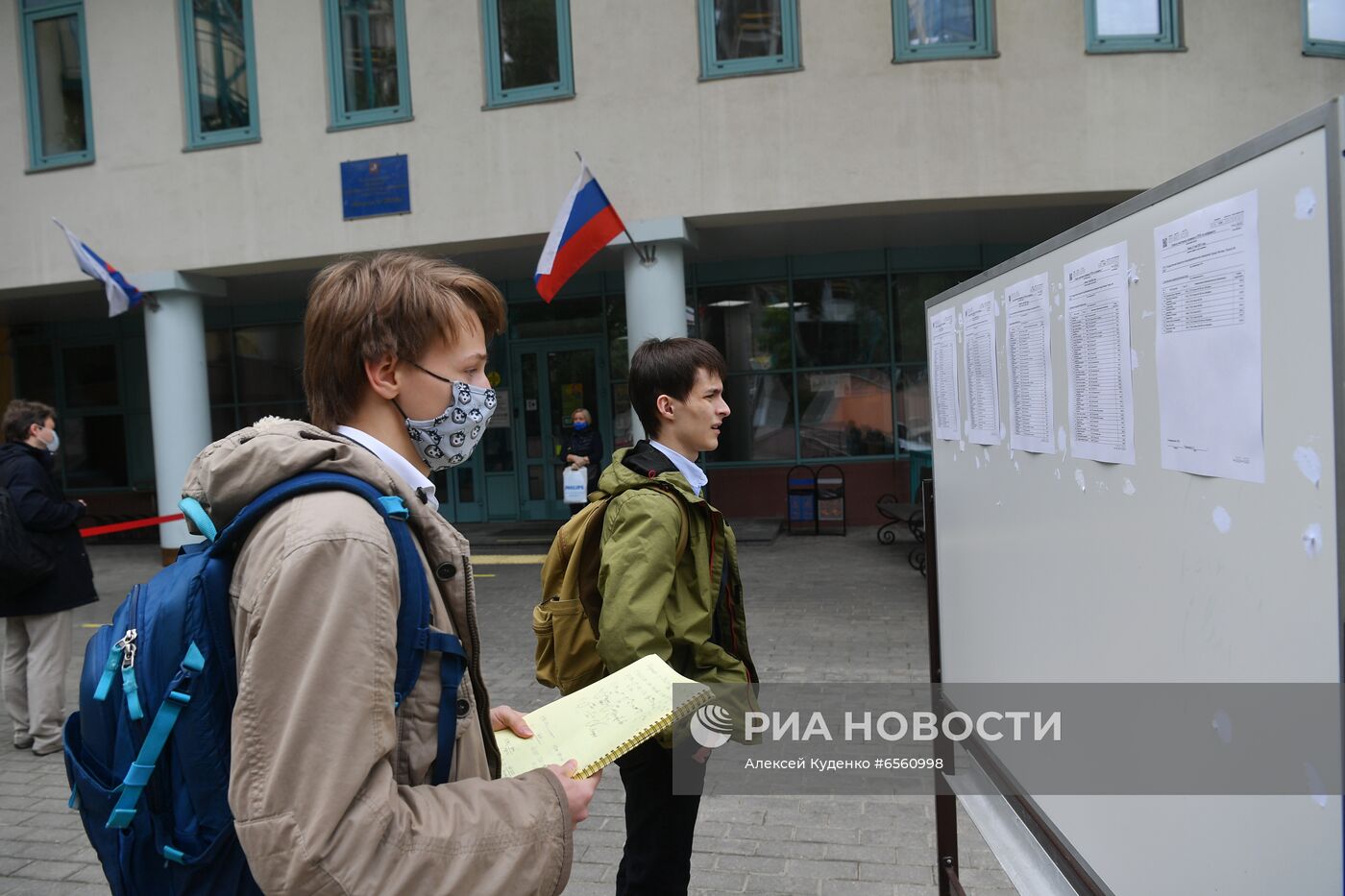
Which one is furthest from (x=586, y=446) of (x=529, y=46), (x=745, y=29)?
(x=745, y=29)

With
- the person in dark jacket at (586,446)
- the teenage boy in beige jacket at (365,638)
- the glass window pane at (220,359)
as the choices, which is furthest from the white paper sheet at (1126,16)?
the glass window pane at (220,359)

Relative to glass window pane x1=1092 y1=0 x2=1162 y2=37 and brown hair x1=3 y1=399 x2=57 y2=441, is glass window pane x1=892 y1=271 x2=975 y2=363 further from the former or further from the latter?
brown hair x1=3 y1=399 x2=57 y2=441

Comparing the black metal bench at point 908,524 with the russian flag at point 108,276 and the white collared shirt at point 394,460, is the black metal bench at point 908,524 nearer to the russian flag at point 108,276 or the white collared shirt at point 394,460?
the white collared shirt at point 394,460

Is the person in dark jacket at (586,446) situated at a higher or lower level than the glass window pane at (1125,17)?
lower

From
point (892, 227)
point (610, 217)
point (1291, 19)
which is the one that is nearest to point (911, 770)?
point (610, 217)

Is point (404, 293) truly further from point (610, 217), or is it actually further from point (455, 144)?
point (455, 144)

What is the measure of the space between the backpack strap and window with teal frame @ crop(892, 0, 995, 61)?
996cm

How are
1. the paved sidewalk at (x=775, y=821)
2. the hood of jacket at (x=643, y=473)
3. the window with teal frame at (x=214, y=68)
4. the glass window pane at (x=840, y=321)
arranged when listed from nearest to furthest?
1. the hood of jacket at (x=643, y=473)
2. the paved sidewalk at (x=775, y=821)
3. the window with teal frame at (x=214, y=68)
4. the glass window pane at (x=840, y=321)

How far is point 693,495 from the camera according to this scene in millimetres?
2604

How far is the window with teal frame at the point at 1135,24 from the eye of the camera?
32.2ft

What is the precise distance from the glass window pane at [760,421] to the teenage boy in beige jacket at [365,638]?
12.1 metres

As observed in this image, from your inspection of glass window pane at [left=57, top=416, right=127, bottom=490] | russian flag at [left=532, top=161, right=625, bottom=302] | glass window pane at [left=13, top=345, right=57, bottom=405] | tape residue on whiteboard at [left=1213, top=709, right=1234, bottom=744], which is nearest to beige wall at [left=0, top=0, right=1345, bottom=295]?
russian flag at [left=532, top=161, right=625, bottom=302]

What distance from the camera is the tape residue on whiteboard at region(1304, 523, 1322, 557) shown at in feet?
3.92

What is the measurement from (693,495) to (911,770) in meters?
2.85
